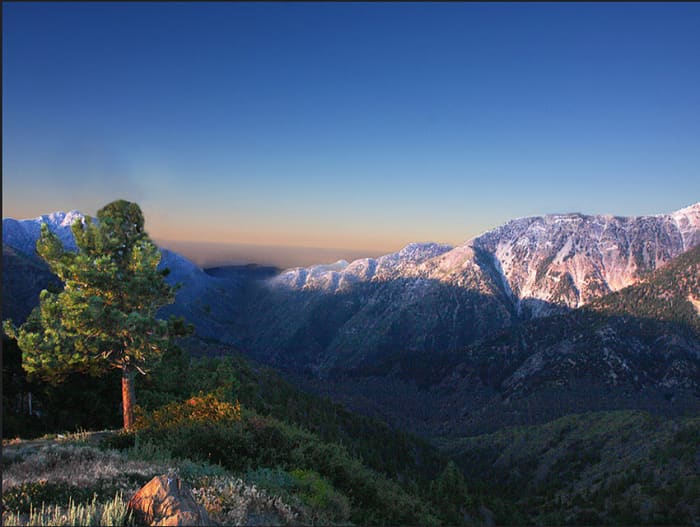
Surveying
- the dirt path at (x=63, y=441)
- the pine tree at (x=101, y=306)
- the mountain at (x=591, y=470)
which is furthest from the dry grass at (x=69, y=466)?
the mountain at (x=591, y=470)

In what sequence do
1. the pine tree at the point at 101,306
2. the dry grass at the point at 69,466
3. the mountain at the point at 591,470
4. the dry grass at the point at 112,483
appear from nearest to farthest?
1. the dry grass at the point at 112,483
2. the dry grass at the point at 69,466
3. the pine tree at the point at 101,306
4. the mountain at the point at 591,470

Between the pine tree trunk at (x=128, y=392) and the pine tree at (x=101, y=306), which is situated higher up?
the pine tree at (x=101, y=306)

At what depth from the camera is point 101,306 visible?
2116 centimetres

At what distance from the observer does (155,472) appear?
11820 mm

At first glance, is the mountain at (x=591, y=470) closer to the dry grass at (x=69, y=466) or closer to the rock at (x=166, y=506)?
the dry grass at (x=69, y=466)

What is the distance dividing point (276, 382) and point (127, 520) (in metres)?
160

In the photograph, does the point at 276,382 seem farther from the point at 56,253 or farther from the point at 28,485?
the point at 28,485

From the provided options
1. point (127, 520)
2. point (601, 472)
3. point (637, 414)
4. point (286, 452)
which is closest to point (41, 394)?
point (286, 452)

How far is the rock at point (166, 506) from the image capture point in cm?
762

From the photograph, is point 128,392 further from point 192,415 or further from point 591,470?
point 591,470

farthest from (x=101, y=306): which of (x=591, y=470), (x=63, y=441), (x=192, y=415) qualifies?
(x=591, y=470)

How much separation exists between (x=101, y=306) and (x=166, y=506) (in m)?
16.1

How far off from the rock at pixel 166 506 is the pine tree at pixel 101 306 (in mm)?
14452

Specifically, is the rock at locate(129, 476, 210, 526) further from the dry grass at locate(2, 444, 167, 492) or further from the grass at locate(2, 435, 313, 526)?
the dry grass at locate(2, 444, 167, 492)
